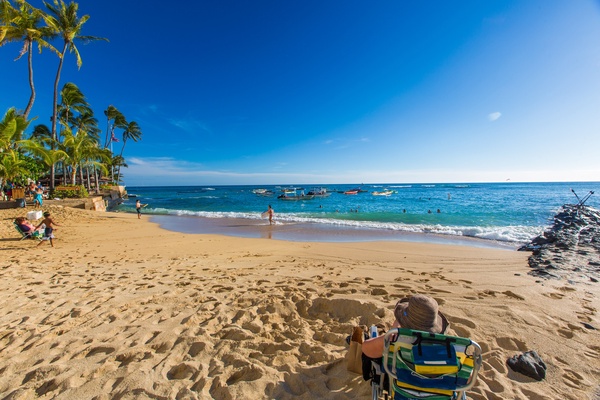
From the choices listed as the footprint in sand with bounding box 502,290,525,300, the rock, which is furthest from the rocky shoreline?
the rock

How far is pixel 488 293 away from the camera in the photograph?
195 inches

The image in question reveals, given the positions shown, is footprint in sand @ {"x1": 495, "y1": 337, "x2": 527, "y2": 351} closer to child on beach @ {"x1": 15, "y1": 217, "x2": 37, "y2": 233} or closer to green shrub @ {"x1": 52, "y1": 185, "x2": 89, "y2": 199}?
child on beach @ {"x1": 15, "y1": 217, "x2": 37, "y2": 233}

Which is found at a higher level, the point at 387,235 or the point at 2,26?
the point at 2,26

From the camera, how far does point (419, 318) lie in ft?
6.95

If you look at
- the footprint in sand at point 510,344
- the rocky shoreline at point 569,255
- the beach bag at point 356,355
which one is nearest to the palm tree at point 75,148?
the beach bag at point 356,355

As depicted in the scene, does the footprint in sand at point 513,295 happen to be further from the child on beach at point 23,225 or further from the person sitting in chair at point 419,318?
the child on beach at point 23,225

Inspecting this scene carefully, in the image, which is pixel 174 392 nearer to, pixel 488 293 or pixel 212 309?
pixel 212 309

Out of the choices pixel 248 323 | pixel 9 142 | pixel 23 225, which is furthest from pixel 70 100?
pixel 248 323

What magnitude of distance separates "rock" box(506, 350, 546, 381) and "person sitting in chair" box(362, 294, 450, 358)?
1.53 metres

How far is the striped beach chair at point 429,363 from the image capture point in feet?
6.12

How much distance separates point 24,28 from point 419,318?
104 ft

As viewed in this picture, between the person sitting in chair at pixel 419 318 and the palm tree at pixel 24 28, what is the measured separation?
1166 inches

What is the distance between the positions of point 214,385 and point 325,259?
581 centimetres

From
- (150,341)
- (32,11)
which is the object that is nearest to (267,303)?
(150,341)
